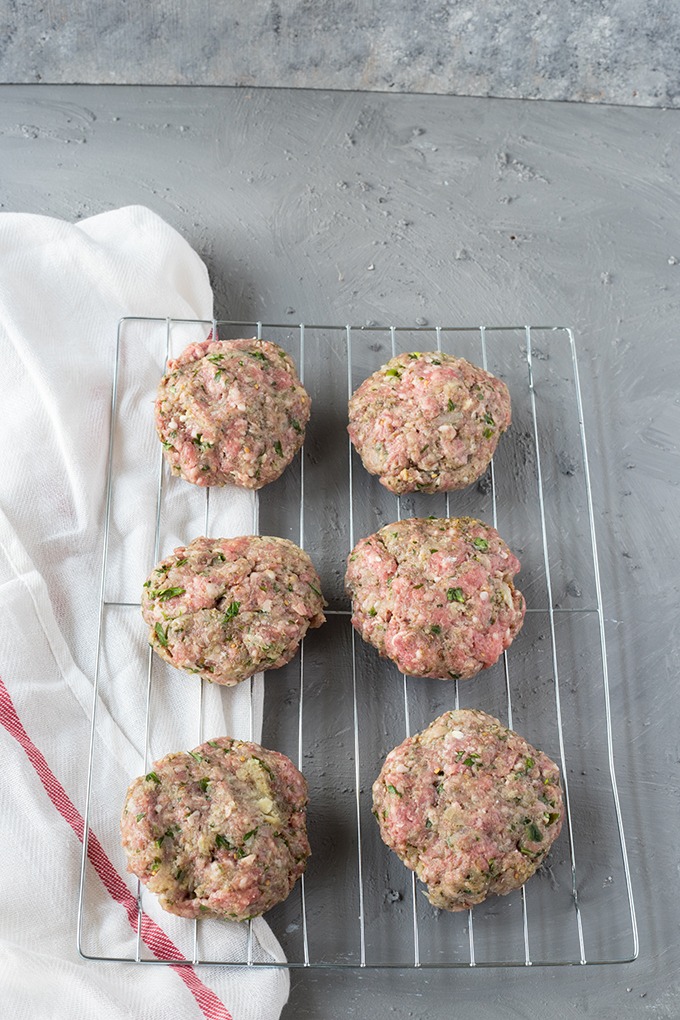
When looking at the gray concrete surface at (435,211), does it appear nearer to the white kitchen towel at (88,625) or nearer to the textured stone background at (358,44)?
the textured stone background at (358,44)

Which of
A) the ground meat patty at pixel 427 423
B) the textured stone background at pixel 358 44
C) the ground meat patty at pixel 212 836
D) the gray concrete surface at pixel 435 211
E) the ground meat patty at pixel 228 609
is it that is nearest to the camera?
the ground meat patty at pixel 212 836

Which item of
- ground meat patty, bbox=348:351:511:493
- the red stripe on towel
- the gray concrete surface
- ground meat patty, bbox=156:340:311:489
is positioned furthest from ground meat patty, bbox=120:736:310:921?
the gray concrete surface

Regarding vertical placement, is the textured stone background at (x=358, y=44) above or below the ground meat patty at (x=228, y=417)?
above

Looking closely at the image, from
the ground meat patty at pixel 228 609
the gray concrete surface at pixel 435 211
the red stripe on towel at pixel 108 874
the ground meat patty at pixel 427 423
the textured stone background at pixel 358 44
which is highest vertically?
the textured stone background at pixel 358 44

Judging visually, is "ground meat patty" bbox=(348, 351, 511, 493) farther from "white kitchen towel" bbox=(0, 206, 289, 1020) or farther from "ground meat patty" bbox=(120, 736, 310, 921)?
"ground meat patty" bbox=(120, 736, 310, 921)

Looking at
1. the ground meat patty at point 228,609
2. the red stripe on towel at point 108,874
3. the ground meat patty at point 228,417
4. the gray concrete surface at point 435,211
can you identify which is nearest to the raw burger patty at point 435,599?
the ground meat patty at point 228,609

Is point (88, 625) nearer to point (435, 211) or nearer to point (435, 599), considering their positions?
point (435, 599)

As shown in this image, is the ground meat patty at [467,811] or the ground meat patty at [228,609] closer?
the ground meat patty at [467,811]

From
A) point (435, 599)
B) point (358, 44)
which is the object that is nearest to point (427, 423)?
point (435, 599)

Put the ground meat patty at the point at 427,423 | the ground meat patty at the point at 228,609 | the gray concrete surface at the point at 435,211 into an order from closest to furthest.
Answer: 1. the ground meat patty at the point at 228,609
2. the ground meat patty at the point at 427,423
3. the gray concrete surface at the point at 435,211
